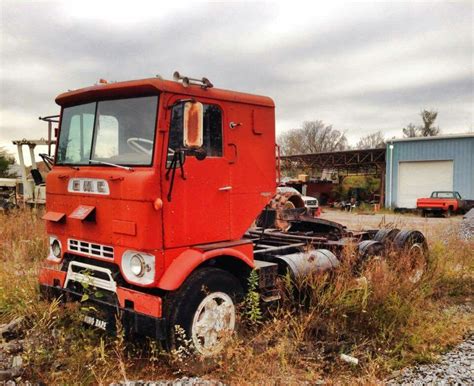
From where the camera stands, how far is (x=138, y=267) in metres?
4.11

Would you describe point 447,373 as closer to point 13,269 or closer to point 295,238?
point 295,238

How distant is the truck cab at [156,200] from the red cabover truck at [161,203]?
11 millimetres

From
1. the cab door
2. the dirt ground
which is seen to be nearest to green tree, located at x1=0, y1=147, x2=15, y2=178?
the dirt ground

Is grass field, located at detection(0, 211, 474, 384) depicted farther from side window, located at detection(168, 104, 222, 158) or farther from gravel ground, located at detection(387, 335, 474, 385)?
side window, located at detection(168, 104, 222, 158)

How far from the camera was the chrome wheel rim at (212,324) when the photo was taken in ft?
13.7

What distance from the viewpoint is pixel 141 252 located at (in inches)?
161

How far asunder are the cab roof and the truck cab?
0.01 m

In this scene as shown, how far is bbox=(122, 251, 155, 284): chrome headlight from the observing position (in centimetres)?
405

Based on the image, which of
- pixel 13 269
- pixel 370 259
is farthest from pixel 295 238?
pixel 13 269

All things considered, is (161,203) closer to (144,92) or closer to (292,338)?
(144,92)

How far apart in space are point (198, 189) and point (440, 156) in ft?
88.0

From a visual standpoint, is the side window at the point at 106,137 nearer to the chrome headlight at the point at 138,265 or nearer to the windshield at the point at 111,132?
the windshield at the point at 111,132

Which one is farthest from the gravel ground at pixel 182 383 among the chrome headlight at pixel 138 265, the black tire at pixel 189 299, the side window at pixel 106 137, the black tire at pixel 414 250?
the black tire at pixel 414 250

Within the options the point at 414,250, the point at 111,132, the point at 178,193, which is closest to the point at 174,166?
the point at 178,193
